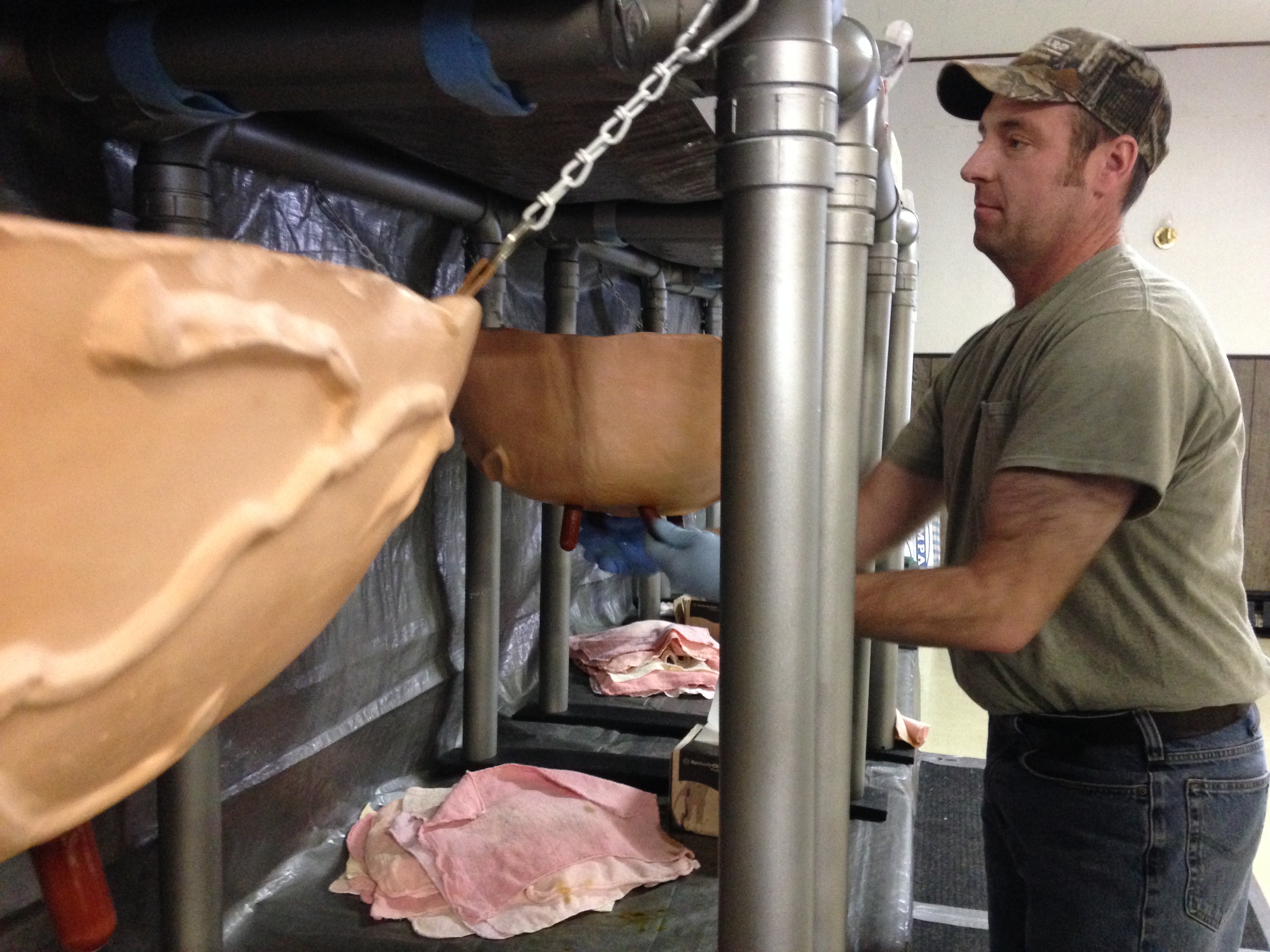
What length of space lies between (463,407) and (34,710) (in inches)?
30.6

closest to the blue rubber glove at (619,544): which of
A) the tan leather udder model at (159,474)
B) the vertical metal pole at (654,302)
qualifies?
the tan leather udder model at (159,474)

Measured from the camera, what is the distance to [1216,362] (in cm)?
84

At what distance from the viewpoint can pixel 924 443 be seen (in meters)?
1.12

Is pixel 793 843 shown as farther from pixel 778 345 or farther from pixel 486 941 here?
pixel 486 941

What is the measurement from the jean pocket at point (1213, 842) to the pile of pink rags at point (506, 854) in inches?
29.0

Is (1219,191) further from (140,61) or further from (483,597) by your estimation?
(140,61)

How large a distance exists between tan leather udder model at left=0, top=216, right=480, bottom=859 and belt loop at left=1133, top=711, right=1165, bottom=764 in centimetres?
76

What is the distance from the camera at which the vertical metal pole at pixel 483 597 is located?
5.36 feet

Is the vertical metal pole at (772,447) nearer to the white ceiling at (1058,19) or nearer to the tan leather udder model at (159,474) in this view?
the tan leather udder model at (159,474)

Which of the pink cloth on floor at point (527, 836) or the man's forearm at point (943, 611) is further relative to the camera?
the pink cloth on floor at point (527, 836)

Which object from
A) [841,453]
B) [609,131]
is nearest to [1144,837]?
[841,453]

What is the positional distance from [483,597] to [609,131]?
4.09 feet

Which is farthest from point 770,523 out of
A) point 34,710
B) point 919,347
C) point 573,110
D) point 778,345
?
point 919,347

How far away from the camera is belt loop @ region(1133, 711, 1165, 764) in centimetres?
86
